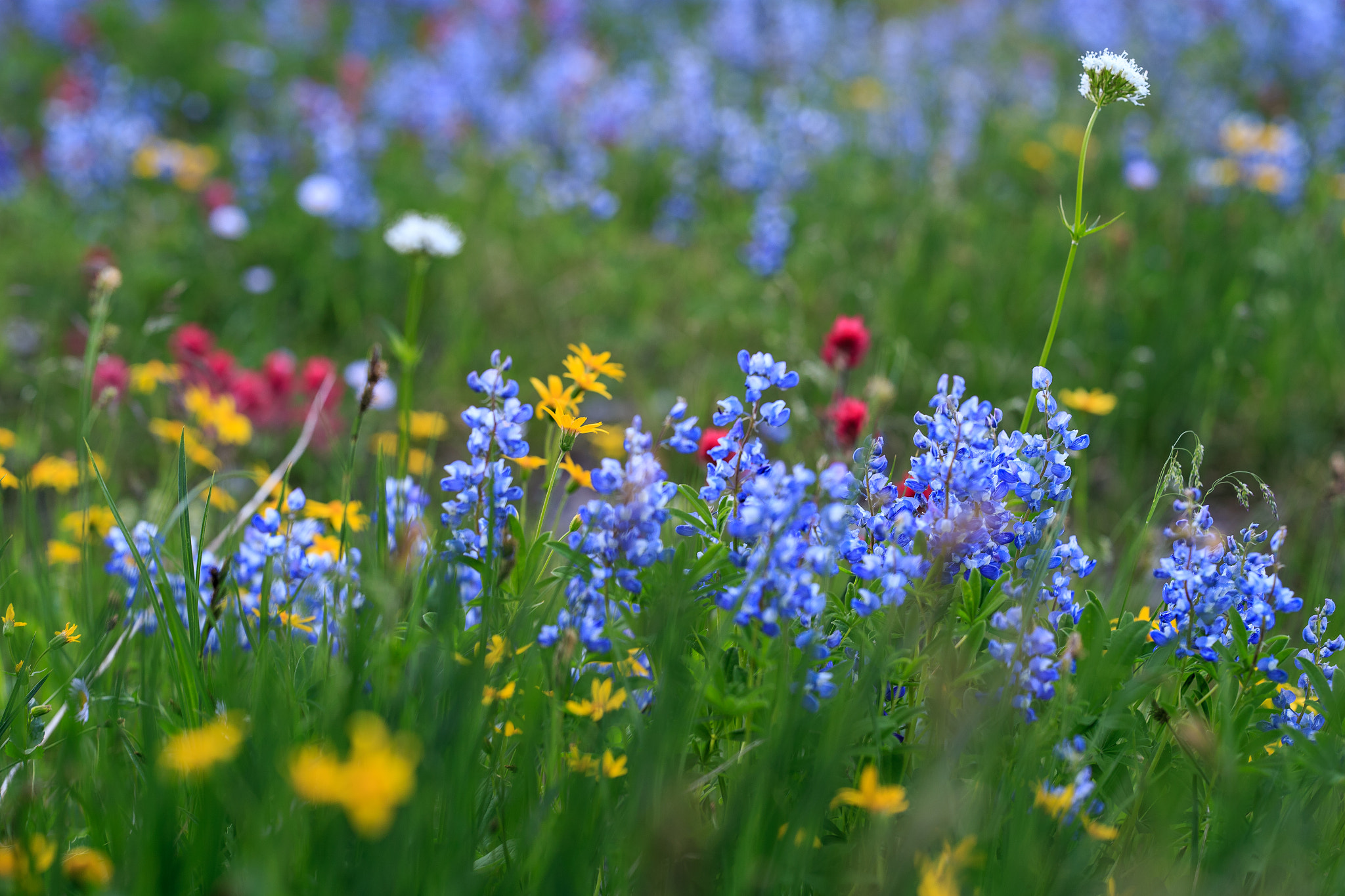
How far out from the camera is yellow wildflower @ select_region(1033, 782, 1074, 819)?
1062mm

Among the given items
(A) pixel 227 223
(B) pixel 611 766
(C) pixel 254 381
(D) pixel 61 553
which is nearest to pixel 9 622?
(D) pixel 61 553

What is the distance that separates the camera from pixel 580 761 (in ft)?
3.69

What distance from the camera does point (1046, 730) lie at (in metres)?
1.19

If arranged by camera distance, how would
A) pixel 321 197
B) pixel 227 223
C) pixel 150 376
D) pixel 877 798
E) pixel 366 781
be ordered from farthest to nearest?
pixel 321 197 → pixel 227 223 → pixel 150 376 → pixel 877 798 → pixel 366 781

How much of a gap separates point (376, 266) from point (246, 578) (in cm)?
269

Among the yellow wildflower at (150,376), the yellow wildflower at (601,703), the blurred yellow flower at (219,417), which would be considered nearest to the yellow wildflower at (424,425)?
the blurred yellow flower at (219,417)

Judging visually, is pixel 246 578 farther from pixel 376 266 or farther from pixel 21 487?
pixel 376 266

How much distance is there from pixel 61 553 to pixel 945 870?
1973 mm

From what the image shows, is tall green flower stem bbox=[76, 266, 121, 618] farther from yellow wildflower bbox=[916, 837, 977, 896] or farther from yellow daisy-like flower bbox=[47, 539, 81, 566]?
yellow wildflower bbox=[916, 837, 977, 896]

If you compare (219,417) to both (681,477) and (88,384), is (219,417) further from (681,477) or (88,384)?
(681,477)

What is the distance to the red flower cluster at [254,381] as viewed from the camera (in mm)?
2787

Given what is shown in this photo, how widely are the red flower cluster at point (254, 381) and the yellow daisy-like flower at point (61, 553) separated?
2.28 ft

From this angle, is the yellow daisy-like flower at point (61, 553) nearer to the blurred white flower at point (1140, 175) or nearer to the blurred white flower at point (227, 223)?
the blurred white flower at point (227, 223)

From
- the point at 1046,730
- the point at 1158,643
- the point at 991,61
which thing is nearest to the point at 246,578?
the point at 1046,730
